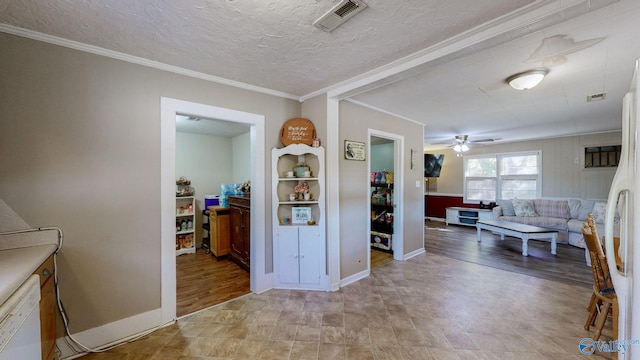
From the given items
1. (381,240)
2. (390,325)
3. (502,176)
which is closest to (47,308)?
(390,325)

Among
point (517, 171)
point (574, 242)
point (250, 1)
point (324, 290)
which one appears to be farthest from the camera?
point (517, 171)

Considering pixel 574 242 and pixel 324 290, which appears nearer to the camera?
pixel 324 290

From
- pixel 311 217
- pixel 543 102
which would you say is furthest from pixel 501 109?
pixel 311 217

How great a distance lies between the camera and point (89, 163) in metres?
1.88

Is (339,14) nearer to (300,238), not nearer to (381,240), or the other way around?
(300,238)

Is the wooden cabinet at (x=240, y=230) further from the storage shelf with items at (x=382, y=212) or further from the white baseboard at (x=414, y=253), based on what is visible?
the white baseboard at (x=414, y=253)

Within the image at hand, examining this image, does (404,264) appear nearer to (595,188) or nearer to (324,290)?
(324,290)

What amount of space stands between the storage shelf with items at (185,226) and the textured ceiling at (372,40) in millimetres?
2934

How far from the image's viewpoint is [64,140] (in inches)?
70.7

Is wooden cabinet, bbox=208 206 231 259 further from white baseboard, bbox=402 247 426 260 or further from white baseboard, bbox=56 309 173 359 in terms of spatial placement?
white baseboard, bbox=402 247 426 260

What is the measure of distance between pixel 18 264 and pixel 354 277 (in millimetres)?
2894

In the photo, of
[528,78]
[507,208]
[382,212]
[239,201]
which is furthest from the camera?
[507,208]

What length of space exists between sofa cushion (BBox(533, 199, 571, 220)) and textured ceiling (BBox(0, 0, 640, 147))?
3119 mm

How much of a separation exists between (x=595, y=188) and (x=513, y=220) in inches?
74.7
